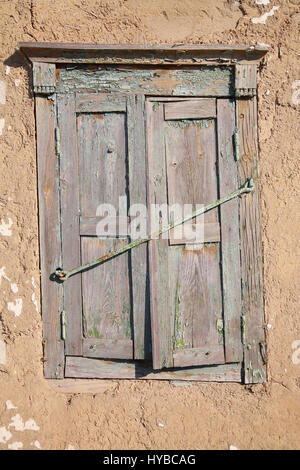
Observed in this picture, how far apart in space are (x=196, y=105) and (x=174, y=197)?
551 mm

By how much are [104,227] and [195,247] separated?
1.80 ft

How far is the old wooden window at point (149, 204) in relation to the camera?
106 inches

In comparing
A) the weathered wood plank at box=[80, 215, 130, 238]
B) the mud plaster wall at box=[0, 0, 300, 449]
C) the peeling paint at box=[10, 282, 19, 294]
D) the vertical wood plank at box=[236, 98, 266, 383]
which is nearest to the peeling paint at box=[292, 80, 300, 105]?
the mud plaster wall at box=[0, 0, 300, 449]

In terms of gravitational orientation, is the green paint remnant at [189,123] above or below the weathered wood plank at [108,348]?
above

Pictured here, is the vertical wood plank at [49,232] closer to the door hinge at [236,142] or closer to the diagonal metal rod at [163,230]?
the diagonal metal rod at [163,230]

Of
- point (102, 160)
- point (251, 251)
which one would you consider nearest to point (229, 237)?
point (251, 251)

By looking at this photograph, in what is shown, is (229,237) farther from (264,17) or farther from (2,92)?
(2,92)

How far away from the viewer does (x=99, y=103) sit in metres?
2.70

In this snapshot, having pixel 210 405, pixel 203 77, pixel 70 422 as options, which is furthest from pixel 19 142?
pixel 210 405

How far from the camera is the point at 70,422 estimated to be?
2.72m

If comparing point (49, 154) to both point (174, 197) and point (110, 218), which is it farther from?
point (174, 197)

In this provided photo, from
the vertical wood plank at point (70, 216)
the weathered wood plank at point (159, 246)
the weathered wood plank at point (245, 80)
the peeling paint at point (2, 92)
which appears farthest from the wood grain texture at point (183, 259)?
the peeling paint at point (2, 92)

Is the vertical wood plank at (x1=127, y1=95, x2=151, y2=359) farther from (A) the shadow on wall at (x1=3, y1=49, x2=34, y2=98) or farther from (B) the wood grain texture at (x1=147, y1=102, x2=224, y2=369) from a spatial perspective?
(A) the shadow on wall at (x1=3, y1=49, x2=34, y2=98)

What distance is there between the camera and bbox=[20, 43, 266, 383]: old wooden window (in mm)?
2686
